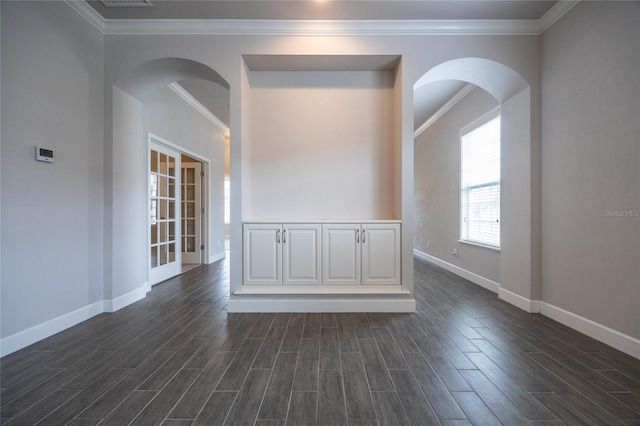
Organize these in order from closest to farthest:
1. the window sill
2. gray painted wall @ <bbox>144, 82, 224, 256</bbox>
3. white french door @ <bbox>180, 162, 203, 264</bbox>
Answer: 1. the window sill
2. gray painted wall @ <bbox>144, 82, 224, 256</bbox>
3. white french door @ <bbox>180, 162, 203, 264</bbox>

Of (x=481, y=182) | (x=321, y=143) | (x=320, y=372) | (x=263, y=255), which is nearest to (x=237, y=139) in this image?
(x=321, y=143)

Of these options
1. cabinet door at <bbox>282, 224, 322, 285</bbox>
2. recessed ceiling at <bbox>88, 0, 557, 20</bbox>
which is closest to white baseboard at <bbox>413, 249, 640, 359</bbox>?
cabinet door at <bbox>282, 224, 322, 285</bbox>

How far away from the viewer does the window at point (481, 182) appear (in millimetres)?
3730

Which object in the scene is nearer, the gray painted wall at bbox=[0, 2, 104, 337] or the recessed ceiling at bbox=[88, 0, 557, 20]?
the gray painted wall at bbox=[0, 2, 104, 337]

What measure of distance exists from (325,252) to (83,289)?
247cm

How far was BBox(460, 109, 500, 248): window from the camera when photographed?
3730mm

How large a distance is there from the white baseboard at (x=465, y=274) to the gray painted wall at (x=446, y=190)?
0.06m

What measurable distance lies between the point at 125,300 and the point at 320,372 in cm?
259

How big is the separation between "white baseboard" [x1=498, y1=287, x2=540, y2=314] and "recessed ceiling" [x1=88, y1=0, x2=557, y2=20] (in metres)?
3.02

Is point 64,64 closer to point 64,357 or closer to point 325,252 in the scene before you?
point 64,357

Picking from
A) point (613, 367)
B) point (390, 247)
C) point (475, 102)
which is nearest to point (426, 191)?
point (475, 102)

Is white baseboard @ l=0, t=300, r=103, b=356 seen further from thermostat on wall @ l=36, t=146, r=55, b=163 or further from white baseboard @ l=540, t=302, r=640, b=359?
white baseboard @ l=540, t=302, r=640, b=359

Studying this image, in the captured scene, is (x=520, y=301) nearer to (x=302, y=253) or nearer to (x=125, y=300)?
(x=302, y=253)

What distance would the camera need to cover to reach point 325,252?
2.90 meters
